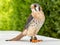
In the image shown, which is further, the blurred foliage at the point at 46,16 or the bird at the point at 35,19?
the blurred foliage at the point at 46,16

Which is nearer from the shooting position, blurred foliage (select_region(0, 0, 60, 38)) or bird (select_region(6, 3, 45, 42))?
bird (select_region(6, 3, 45, 42))

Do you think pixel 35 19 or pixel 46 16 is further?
pixel 46 16

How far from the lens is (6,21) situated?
9922mm

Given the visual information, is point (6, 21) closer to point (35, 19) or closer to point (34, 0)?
point (34, 0)

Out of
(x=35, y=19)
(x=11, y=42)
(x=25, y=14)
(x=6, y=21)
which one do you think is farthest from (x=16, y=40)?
(x=6, y=21)

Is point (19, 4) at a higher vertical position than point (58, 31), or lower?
higher

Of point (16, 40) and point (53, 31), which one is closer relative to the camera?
point (16, 40)

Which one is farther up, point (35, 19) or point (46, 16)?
point (35, 19)

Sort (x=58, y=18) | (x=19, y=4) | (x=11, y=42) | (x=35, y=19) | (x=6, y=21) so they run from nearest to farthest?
(x=35, y=19) < (x=11, y=42) < (x=58, y=18) < (x=19, y=4) < (x=6, y=21)

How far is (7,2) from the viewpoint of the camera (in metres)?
10.1

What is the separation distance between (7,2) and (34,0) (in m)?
A: 2.59

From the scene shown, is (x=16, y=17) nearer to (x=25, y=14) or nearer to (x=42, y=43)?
(x=25, y=14)

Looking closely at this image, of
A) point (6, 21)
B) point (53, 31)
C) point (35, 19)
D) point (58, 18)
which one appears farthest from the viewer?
point (6, 21)

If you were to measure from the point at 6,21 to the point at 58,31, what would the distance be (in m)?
3.11
